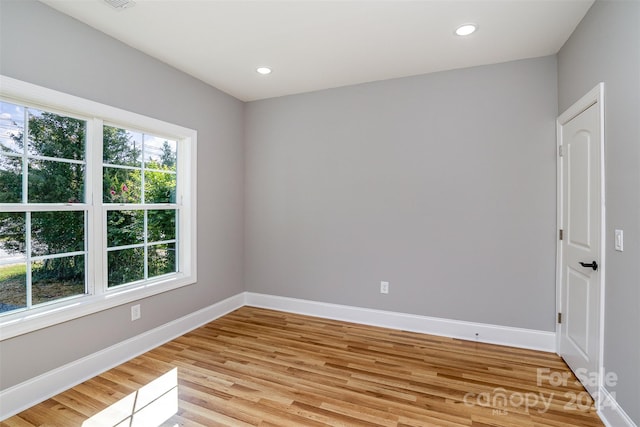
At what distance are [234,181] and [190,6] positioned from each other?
81.9 inches

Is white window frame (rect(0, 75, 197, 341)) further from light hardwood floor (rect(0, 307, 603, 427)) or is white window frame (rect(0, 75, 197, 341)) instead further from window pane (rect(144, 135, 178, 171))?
light hardwood floor (rect(0, 307, 603, 427))

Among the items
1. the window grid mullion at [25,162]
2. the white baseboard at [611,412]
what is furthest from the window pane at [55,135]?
the white baseboard at [611,412]

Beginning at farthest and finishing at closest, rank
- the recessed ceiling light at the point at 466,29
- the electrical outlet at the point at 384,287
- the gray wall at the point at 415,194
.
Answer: the electrical outlet at the point at 384,287, the gray wall at the point at 415,194, the recessed ceiling light at the point at 466,29

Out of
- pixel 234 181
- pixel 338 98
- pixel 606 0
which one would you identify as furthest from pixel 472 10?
pixel 234 181

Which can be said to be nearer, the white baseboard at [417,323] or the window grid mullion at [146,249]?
the white baseboard at [417,323]

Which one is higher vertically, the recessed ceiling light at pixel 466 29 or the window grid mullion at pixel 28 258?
the recessed ceiling light at pixel 466 29

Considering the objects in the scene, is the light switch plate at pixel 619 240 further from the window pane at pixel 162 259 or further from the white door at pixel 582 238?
the window pane at pixel 162 259

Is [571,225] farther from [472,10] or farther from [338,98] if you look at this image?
[338,98]

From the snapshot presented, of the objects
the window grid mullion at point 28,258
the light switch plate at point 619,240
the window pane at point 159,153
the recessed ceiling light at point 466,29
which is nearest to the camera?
Answer: the light switch plate at point 619,240

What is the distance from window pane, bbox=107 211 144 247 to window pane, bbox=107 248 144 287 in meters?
0.09

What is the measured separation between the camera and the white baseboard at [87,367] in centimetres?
195

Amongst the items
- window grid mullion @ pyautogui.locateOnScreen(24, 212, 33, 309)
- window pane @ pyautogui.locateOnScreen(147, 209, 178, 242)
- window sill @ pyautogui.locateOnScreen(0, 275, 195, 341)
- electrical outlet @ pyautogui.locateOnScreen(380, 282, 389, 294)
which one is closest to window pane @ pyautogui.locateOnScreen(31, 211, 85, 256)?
window grid mullion @ pyautogui.locateOnScreen(24, 212, 33, 309)

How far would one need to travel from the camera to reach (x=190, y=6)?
2.12 meters

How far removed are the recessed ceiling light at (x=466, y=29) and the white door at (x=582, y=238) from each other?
94 cm
